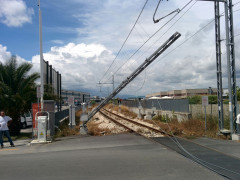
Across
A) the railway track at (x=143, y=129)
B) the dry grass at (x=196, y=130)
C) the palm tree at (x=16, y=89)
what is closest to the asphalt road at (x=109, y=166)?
the dry grass at (x=196, y=130)

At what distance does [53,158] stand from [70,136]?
622 cm

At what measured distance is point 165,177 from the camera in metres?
6.36

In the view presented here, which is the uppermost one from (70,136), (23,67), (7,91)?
(23,67)

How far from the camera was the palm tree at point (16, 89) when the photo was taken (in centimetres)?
1595

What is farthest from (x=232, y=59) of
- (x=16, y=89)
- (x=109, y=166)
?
(x=16, y=89)

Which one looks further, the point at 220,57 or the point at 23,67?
the point at 23,67

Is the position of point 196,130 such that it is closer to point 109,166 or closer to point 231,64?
point 231,64

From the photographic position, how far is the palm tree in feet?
52.3

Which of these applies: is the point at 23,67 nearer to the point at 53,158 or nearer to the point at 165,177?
the point at 53,158

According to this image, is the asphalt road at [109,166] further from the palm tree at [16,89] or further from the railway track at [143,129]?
the palm tree at [16,89]

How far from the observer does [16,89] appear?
1683 cm

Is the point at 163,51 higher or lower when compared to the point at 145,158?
higher

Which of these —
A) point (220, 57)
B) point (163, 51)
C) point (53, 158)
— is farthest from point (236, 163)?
point (163, 51)

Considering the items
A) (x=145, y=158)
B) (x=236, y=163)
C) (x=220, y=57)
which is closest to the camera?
(x=236, y=163)
